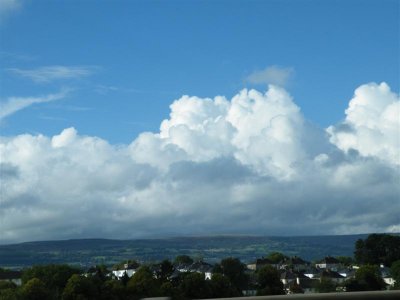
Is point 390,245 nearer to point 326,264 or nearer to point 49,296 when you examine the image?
point 326,264

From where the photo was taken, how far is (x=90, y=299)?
94.8 metres

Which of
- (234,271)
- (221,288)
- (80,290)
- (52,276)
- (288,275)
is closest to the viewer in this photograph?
(221,288)

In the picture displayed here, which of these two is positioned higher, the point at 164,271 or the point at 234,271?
the point at 164,271

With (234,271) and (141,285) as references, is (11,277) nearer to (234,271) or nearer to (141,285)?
(234,271)

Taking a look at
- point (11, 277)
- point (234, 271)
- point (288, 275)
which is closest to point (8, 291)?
point (11, 277)

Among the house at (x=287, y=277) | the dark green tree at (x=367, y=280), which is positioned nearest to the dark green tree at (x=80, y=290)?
the dark green tree at (x=367, y=280)

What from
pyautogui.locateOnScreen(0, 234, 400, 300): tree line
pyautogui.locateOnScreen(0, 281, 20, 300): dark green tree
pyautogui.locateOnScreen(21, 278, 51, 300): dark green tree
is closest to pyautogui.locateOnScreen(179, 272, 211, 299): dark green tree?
pyautogui.locateOnScreen(0, 234, 400, 300): tree line

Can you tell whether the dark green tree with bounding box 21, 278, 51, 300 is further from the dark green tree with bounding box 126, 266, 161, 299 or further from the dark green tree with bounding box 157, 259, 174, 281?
the dark green tree with bounding box 157, 259, 174, 281

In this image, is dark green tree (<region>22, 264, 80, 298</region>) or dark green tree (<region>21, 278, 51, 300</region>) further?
dark green tree (<region>22, 264, 80, 298</region>)

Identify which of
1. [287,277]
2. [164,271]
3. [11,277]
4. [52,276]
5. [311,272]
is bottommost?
[287,277]

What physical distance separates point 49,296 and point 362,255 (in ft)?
225

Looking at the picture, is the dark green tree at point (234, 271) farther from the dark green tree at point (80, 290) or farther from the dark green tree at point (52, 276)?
the dark green tree at point (52, 276)

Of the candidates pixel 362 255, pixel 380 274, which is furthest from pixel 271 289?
pixel 362 255

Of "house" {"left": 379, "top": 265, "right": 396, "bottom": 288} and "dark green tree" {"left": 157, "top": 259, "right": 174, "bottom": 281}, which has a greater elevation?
"dark green tree" {"left": 157, "top": 259, "right": 174, "bottom": 281}
